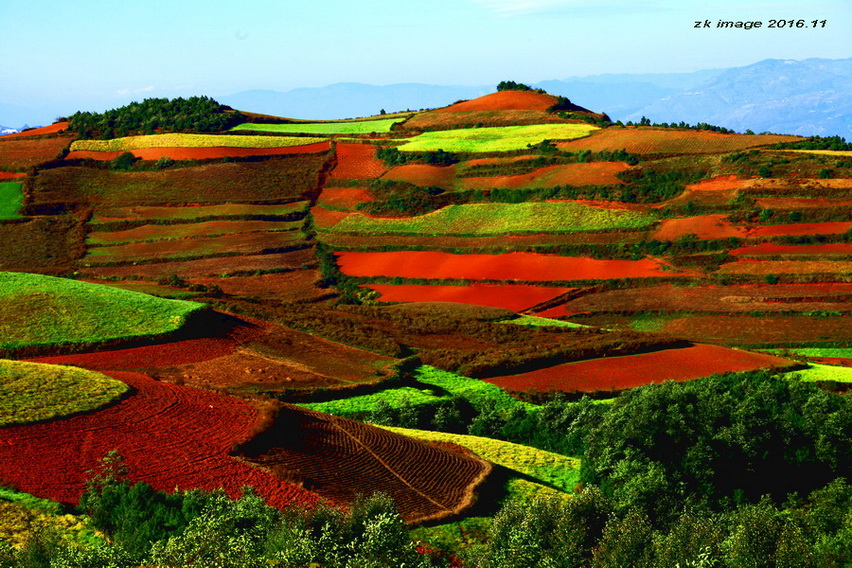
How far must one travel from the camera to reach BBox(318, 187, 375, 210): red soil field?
4205 inches

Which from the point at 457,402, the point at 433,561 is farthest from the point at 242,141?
the point at 433,561

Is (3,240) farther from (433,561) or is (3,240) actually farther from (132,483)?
(433,561)

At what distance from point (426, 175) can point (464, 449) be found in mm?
69863

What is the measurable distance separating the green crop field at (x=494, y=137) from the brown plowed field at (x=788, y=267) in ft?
126

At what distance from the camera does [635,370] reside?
186 ft

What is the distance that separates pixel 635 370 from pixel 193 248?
54.5 m

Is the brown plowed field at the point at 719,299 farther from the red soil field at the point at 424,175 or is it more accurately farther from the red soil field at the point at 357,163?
the red soil field at the point at 357,163

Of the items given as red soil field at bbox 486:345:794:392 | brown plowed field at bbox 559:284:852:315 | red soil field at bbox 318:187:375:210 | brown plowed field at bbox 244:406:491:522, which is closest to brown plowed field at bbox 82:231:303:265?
red soil field at bbox 318:187:375:210

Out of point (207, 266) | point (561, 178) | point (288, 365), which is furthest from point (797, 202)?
point (207, 266)

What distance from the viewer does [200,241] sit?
97688mm

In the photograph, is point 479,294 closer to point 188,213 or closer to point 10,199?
point 188,213

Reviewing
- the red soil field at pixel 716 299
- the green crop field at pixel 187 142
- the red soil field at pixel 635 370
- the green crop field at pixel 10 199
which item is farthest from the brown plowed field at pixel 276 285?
the green crop field at pixel 187 142

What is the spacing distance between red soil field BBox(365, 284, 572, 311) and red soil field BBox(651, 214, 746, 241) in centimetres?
1330

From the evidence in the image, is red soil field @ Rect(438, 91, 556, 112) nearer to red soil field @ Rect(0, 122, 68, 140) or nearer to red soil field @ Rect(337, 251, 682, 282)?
red soil field @ Rect(337, 251, 682, 282)
